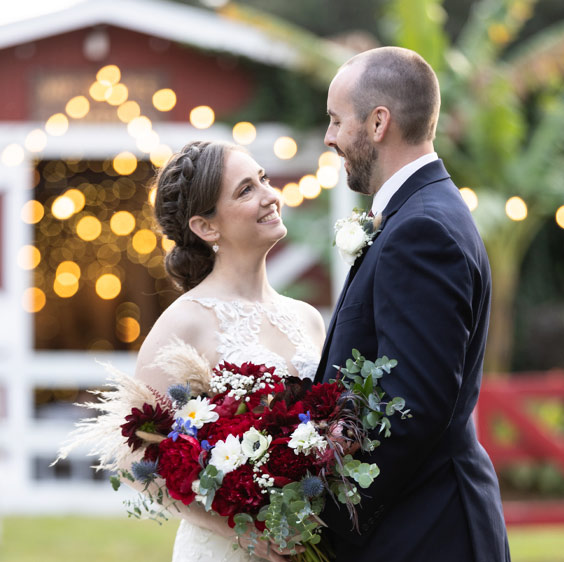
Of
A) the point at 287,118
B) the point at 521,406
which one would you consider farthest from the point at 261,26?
the point at 521,406

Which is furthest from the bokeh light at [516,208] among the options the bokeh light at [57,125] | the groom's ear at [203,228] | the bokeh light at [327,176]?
the groom's ear at [203,228]

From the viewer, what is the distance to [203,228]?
Result: 3748 millimetres

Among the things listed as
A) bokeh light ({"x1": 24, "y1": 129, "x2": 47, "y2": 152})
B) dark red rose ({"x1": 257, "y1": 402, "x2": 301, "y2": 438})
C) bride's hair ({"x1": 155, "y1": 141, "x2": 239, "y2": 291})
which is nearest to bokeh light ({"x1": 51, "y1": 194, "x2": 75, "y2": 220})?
bokeh light ({"x1": 24, "y1": 129, "x2": 47, "y2": 152})

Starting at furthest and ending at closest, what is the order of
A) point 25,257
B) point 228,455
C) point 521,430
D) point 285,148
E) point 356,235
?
point 285,148
point 25,257
point 521,430
point 356,235
point 228,455

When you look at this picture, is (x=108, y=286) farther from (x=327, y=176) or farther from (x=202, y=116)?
(x=327, y=176)

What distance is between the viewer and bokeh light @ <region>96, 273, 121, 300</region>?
571 inches

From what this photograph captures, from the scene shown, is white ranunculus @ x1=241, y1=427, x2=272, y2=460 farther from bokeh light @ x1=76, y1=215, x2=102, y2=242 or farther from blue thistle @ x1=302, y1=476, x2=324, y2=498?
bokeh light @ x1=76, y1=215, x2=102, y2=242

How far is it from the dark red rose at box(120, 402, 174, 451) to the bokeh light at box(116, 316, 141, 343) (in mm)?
11928

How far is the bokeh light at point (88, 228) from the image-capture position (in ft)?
45.3

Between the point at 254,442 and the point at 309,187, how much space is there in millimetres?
8821

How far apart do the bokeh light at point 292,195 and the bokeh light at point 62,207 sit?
321 cm

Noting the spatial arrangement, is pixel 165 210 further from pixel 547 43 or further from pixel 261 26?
pixel 547 43

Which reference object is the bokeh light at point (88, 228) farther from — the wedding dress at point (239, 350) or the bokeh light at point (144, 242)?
the wedding dress at point (239, 350)

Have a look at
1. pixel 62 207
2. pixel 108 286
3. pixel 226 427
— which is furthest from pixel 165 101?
pixel 226 427
